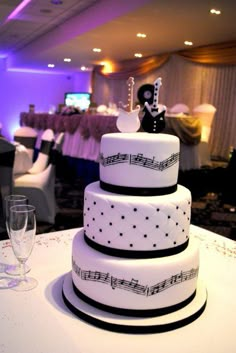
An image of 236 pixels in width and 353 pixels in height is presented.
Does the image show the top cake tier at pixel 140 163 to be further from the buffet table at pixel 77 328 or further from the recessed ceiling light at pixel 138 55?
the recessed ceiling light at pixel 138 55

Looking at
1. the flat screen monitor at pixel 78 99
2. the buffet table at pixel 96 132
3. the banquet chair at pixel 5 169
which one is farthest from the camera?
the flat screen monitor at pixel 78 99

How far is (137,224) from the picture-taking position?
2.74 ft

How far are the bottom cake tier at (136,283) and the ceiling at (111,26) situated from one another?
4872mm

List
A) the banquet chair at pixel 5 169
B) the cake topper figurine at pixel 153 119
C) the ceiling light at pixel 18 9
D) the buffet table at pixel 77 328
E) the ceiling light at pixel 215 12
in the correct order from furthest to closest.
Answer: the ceiling light at pixel 18 9 → the ceiling light at pixel 215 12 → the banquet chair at pixel 5 169 → the cake topper figurine at pixel 153 119 → the buffet table at pixel 77 328

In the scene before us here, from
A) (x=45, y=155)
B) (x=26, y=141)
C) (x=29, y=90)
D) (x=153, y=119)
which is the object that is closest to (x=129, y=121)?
(x=153, y=119)

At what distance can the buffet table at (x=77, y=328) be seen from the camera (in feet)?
2.39

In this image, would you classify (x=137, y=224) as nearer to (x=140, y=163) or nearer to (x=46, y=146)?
(x=140, y=163)

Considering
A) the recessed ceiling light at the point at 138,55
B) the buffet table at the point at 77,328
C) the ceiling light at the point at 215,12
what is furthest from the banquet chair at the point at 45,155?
the recessed ceiling light at the point at 138,55

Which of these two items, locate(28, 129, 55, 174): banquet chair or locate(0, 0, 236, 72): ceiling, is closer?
locate(28, 129, 55, 174): banquet chair

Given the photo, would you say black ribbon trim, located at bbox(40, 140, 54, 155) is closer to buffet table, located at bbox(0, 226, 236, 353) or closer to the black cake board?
buffet table, located at bbox(0, 226, 236, 353)

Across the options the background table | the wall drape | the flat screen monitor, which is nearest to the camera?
the background table

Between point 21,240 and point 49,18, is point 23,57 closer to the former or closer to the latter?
point 49,18

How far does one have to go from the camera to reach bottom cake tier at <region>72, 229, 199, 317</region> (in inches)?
32.6

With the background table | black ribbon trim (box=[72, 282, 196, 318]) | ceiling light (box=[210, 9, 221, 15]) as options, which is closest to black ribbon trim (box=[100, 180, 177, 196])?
black ribbon trim (box=[72, 282, 196, 318])
